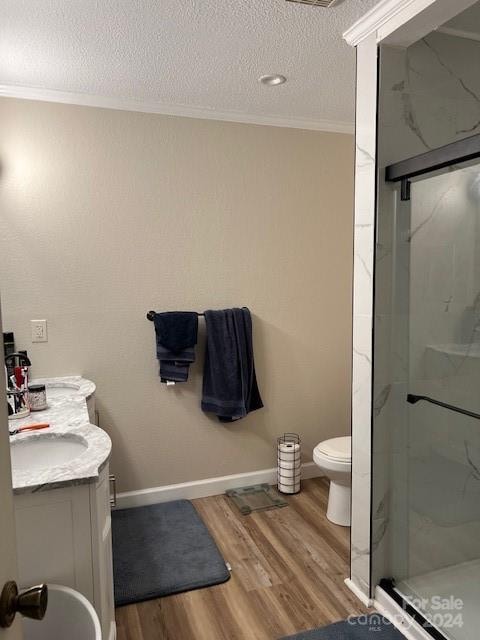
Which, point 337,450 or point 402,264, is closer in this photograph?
point 402,264

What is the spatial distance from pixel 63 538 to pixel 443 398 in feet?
5.29

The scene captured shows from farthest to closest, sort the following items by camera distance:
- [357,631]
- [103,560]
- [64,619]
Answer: [357,631] → [103,560] → [64,619]

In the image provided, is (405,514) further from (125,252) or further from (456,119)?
(125,252)

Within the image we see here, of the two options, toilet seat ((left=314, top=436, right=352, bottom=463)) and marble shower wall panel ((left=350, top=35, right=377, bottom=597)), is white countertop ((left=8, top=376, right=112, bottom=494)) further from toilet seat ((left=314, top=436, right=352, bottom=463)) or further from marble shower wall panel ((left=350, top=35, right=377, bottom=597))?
toilet seat ((left=314, top=436, right=352, bottom=463))

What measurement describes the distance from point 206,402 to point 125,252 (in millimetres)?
1067

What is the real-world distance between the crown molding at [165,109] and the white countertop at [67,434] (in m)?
1.58

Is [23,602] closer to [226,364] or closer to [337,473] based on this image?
[337,473]

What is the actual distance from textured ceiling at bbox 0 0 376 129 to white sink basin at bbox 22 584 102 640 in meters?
2.06

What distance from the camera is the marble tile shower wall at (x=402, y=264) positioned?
196 cm

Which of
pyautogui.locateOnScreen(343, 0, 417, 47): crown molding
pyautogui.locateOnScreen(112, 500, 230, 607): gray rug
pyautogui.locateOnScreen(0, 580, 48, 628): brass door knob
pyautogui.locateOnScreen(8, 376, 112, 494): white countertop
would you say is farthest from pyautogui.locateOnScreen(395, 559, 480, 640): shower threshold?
pyautogui.locateOnScreen(343, 0, 417, 47): crown molding

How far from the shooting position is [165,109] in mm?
2814

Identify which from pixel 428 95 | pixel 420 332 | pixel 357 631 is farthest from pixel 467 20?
pixel 357 631

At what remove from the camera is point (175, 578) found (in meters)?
2.22

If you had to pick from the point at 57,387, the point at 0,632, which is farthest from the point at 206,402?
the point at 0,632
